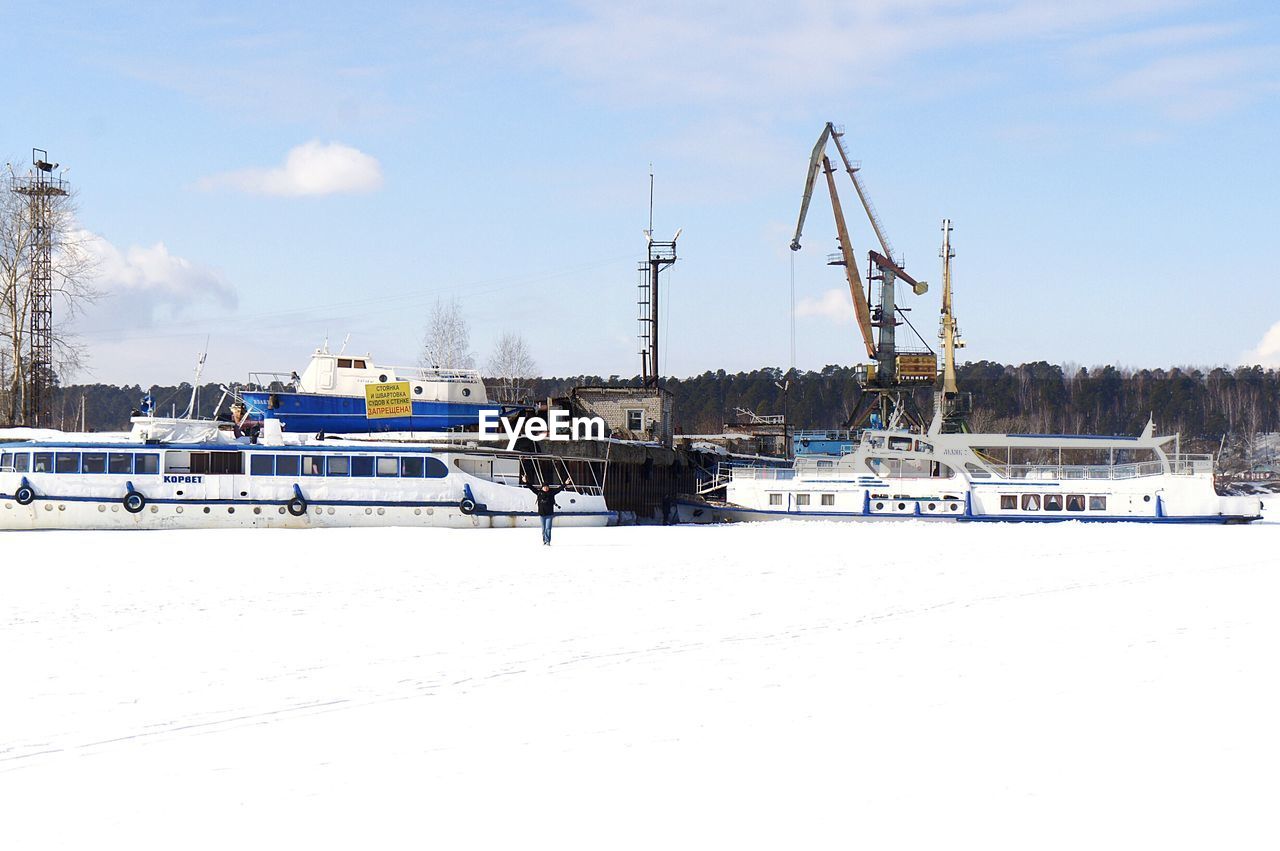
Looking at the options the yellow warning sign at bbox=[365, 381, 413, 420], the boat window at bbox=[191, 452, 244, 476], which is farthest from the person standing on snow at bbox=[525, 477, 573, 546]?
the yellow warning sign at bbox=[365, 381, 413, 420]

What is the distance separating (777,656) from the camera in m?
14.0

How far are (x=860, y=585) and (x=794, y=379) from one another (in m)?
159

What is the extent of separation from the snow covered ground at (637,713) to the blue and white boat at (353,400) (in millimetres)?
28331

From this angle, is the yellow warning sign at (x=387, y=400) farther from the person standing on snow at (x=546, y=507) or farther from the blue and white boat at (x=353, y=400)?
the person standing on snow at (x=546, y=507)

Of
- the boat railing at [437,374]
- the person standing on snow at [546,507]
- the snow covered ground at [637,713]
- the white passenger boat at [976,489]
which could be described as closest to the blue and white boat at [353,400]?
the boat railing at [437,374]

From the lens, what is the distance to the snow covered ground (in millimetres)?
7957

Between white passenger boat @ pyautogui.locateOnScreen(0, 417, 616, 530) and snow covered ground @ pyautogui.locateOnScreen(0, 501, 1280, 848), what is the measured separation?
1924cm

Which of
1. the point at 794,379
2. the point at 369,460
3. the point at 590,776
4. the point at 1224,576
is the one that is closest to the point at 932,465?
the point at 369,460

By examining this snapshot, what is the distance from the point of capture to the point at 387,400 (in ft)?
163

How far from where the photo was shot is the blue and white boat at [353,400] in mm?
49969

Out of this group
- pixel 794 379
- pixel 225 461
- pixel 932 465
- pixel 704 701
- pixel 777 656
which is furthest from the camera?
pixel 794 379

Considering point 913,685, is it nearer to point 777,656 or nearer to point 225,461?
point 777,656

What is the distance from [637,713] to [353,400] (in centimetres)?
4148

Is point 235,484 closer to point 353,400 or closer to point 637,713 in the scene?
point 353,400
